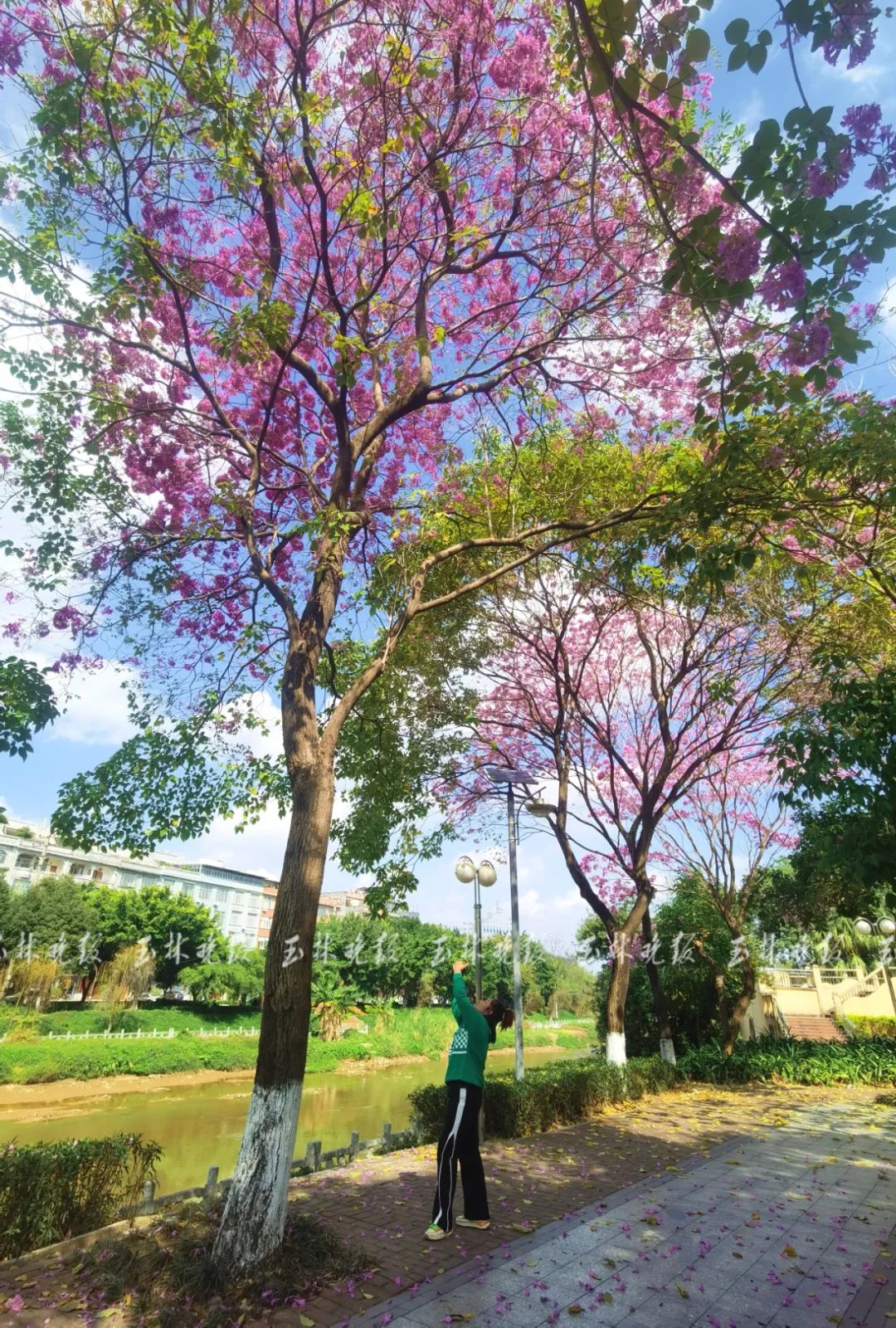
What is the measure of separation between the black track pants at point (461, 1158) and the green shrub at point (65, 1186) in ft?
8.02

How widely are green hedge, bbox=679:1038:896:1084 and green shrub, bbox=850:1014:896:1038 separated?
5813mm

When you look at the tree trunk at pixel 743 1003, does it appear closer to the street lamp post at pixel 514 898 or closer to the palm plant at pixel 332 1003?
the street lamp post at pixel 514 898

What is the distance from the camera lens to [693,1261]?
4.21m

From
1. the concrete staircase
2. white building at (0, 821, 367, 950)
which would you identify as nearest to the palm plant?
white building at (0, 821, 367, 950)

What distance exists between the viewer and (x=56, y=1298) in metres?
3.70

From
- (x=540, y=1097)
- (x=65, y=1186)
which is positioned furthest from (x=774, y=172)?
(x=540, y=1097)

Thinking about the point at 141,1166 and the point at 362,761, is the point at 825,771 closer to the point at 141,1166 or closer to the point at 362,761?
the point at 362,761

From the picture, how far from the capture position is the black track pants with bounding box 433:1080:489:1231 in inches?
178

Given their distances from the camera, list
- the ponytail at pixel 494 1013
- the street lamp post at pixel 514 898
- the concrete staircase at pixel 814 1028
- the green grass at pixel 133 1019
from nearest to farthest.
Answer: the ponytail at pixel 494 1013 < the street lamp post at pixel 514 898 < the concrete staircase at pixel 814 1028 < the green grass at pixel 133 1019

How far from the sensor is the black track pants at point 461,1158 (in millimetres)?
4516

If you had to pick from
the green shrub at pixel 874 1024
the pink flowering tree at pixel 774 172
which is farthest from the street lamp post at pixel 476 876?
the green shrub at pixel 874 1024

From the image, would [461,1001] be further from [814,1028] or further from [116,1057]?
[116,1057]

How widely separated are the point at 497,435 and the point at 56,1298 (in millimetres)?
8489

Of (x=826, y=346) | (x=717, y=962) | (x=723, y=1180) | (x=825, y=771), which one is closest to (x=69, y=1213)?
(x=723, y=1180)
